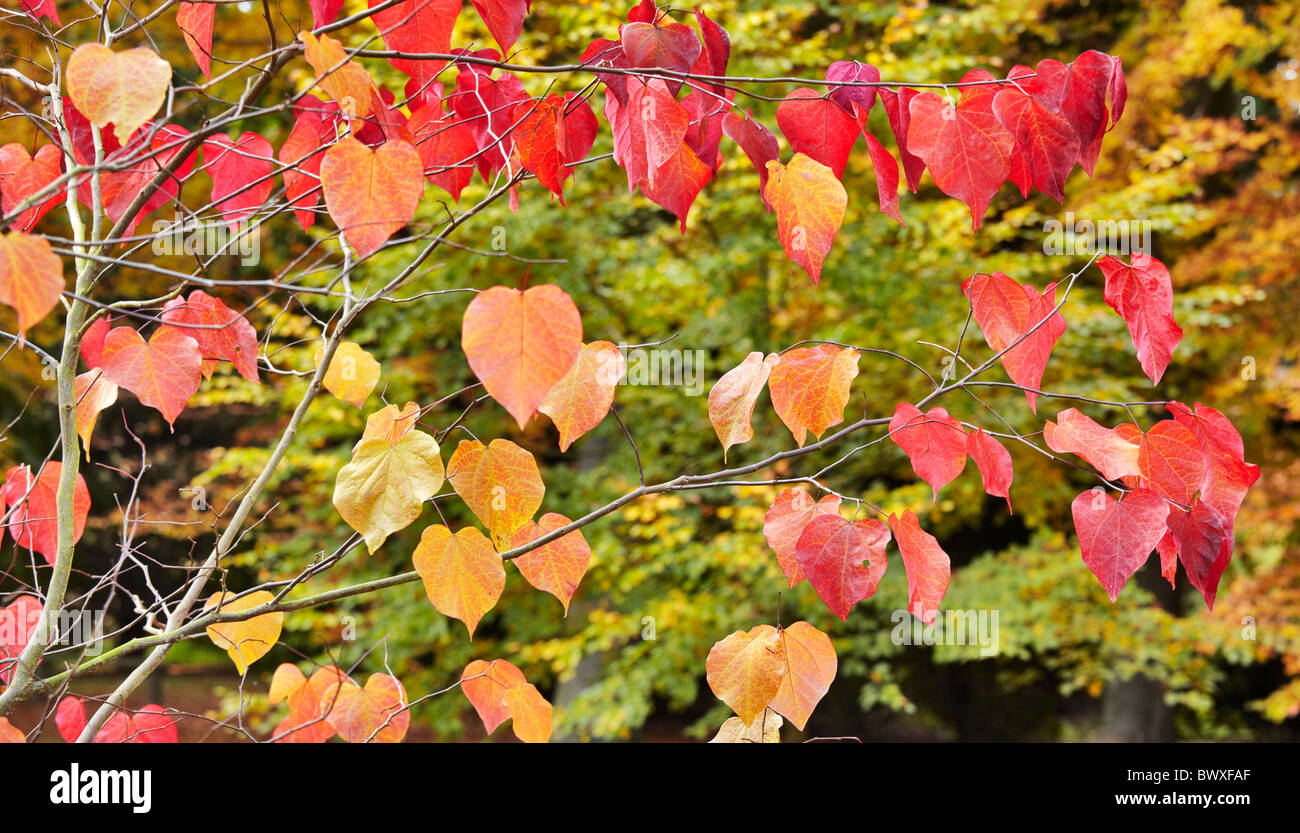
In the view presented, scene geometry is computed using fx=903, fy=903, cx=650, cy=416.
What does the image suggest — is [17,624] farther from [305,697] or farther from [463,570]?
[463,570]

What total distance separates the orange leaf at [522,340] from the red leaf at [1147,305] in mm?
629

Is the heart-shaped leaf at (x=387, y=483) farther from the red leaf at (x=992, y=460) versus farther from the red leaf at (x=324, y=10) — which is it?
the red leaf at (x=992, y=460)

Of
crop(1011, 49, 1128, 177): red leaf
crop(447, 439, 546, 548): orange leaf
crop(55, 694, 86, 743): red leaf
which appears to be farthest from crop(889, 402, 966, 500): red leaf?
crop(55, 694, 86, 743): red leaf

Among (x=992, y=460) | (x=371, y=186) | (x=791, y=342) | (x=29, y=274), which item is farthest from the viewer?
(x=791, y=342)

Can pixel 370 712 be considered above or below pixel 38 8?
below

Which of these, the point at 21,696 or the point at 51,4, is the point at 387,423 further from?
the point at 51,4

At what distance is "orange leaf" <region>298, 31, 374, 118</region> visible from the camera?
0.91 metres

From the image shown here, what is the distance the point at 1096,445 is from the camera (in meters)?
0.99

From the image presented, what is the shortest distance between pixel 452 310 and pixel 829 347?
13.6ft

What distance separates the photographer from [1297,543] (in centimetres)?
598

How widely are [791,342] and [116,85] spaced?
4460 mm

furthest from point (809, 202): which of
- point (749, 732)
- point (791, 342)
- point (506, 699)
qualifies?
point (791, 342)

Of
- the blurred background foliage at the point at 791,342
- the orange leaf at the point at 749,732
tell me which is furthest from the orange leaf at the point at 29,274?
the blurred background foliage at the point at 791,342

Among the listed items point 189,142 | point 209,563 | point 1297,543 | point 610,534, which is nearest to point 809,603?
point 610,534
